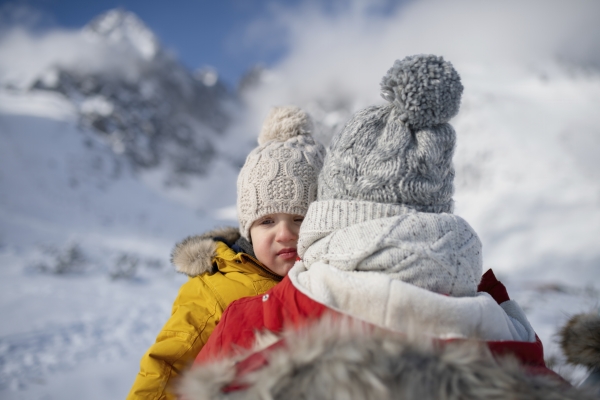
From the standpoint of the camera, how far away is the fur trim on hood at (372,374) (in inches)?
18.9

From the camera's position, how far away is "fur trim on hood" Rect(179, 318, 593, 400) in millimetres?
479

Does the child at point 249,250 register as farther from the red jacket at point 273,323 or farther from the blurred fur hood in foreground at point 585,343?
the blurred fur hood in foreground at point 585,343

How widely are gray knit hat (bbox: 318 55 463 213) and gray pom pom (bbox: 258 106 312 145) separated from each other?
67cm

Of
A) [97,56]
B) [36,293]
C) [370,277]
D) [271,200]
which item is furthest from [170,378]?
[97,56]

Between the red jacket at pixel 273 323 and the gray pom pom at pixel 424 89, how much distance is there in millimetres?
449

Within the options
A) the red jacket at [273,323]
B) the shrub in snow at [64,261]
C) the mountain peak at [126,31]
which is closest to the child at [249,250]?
the red jacket at [273,323]

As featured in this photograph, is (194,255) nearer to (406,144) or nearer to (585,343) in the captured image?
(406,144)

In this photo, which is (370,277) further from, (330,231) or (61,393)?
(61,393)

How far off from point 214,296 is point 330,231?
0.62 m

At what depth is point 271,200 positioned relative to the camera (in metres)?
1.35

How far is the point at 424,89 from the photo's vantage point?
79 cm

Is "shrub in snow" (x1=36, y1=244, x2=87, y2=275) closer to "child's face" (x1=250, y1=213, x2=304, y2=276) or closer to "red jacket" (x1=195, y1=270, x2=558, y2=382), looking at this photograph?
"child's face" (x1=250, y1=213, x2=304, y2=276)

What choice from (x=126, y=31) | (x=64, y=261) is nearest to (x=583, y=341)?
(x=64, y=261)

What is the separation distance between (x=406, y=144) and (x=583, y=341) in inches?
34.3
